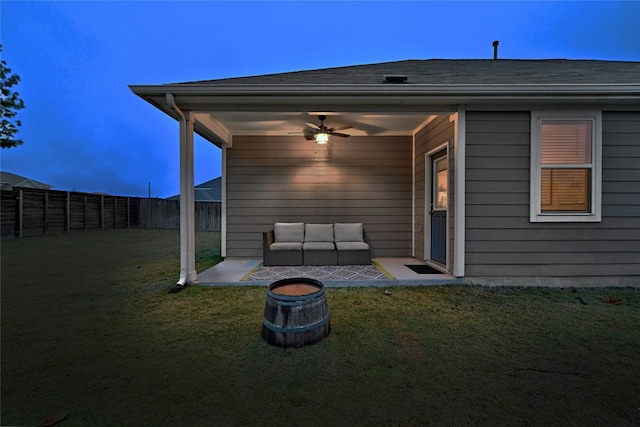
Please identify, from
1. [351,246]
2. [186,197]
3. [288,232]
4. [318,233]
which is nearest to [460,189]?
[351,246]

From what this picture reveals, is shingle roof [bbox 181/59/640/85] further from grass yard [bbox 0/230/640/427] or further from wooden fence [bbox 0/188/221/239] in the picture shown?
wooden fence [bbox 0/188/221/239]

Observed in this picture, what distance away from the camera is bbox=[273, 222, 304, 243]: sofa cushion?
5547 millimetres

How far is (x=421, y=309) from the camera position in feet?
10.6

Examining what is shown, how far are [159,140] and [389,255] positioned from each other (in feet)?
271

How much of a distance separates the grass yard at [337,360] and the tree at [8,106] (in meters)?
6.98

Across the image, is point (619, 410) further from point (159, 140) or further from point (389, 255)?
point (159, 140)

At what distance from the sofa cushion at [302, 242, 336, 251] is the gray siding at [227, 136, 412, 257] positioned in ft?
2.41

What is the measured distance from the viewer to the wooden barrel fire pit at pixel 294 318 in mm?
2355

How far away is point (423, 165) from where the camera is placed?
5.43 m

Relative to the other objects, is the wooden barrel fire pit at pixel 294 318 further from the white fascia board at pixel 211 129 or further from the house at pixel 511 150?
the white fascia board at pixel 211 129

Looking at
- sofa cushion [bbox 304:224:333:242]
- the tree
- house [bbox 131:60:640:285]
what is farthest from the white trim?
the tree

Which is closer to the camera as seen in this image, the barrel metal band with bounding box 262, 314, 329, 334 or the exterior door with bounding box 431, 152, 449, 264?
the barrel metal band with bounding box 262, 314, 329, 334

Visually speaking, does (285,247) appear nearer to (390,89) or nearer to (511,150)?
(390,89)

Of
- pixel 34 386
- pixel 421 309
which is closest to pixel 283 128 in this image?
pixel 421 309
